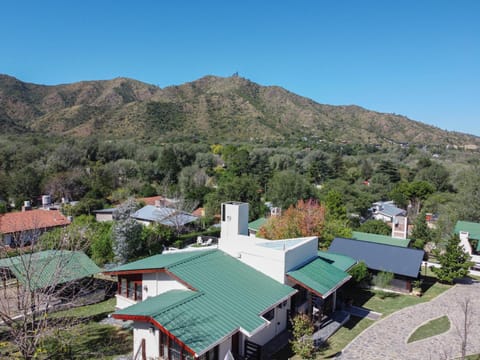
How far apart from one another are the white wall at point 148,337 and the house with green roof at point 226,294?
0.10ft

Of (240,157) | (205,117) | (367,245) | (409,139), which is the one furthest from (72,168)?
(409,139)

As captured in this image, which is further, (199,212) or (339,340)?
(199,212)

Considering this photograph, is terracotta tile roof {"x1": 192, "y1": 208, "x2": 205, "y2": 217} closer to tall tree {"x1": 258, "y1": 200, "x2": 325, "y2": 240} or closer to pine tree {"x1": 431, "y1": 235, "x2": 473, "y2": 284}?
tall tree {"x1": 258, "y1": 200, "x2": 325, "y2": 240}

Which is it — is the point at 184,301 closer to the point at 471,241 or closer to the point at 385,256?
the point at 385,256

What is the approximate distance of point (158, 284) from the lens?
1448cm

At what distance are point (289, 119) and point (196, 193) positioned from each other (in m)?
83.3

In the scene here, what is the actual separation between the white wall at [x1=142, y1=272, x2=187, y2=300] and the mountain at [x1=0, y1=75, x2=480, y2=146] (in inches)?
3223

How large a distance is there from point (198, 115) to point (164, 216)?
7913 centimetres

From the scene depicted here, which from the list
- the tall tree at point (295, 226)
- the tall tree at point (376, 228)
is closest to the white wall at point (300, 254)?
the tall tree at point (295, 226)

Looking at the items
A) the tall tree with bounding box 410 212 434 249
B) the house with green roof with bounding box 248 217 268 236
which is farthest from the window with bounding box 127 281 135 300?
the tall tree with bounding box 410 212 434 249

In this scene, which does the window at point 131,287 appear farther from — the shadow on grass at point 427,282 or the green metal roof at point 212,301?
the shadow on grass at point 427,282

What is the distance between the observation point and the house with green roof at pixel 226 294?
1090 centimetres

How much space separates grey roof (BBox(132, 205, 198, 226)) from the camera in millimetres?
35500

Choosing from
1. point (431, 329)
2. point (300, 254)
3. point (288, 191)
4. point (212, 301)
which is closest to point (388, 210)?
point (288, 191)
